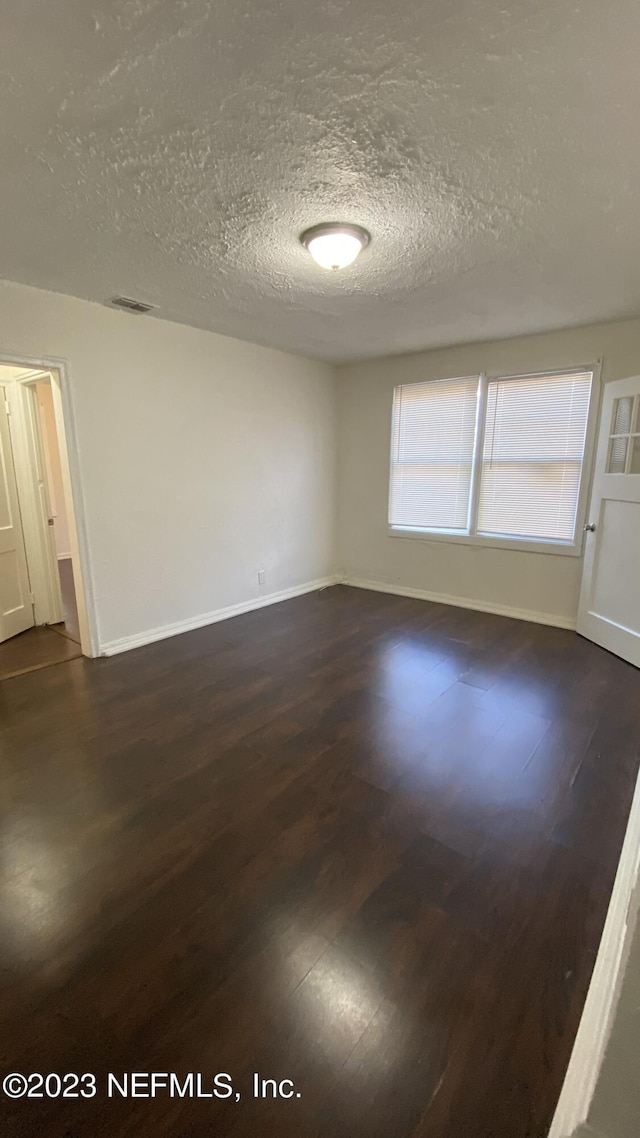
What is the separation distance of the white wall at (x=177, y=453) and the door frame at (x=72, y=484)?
0.13ft

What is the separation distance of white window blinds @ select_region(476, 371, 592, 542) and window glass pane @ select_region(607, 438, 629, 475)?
13.9 inches

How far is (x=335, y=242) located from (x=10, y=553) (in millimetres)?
3518

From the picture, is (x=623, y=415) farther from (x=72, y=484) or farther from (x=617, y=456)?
(x=72, y=484)

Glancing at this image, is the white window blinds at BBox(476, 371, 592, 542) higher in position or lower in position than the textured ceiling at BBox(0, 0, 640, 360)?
lower

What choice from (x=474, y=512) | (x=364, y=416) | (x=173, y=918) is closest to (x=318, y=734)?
(x=173, y=918)

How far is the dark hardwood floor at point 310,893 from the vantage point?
1.14m

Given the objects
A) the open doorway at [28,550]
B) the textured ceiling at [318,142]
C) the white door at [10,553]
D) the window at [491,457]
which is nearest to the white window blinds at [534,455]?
the window at [491,457]

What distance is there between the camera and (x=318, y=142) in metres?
1.66

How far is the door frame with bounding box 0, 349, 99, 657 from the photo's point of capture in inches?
123

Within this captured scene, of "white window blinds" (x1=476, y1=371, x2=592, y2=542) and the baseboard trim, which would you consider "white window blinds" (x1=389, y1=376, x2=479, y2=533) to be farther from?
the baseboard trim

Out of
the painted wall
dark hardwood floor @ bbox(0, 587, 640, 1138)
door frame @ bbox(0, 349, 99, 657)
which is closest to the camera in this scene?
dark hardwood floor @ bbox(0, 587, 640, 1138)

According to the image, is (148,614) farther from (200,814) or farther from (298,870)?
(298,870)

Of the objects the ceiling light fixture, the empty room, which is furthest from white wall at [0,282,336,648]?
the ceiling light fixture

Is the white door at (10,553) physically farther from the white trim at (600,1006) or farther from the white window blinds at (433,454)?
the white trim at (600,1006)
